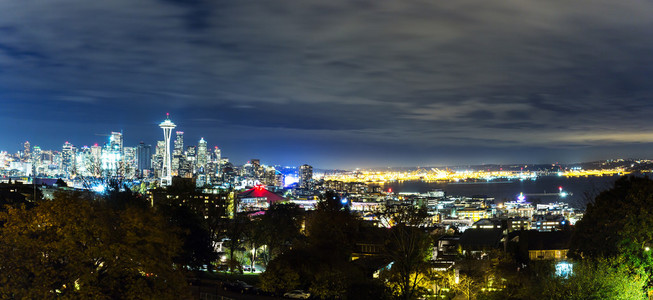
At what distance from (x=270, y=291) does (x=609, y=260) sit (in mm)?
11036

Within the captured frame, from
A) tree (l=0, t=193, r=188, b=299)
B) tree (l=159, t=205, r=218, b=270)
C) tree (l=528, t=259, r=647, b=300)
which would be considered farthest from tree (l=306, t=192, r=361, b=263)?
tree (l=0, t=193, r=188, b=299)

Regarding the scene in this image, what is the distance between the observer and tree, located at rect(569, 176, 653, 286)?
623 inches

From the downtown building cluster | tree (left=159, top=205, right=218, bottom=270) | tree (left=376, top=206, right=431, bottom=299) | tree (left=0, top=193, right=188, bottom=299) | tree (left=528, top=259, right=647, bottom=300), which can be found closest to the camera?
tree (left=0, top=193, right=188, bottom=299)

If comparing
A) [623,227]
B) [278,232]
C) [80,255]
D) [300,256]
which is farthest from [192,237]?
[623,227]

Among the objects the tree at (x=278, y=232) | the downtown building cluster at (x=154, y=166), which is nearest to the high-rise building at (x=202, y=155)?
the downtown building cluster at (x=154, y=166)

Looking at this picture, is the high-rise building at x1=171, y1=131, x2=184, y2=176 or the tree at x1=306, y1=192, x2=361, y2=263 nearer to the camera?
the tree at x1=306, y1=192, x2=361, y2=263

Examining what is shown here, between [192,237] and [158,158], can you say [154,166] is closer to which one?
[158,158]

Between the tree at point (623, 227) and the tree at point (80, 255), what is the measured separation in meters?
12.0

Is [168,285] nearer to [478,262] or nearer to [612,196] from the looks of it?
[478,262]

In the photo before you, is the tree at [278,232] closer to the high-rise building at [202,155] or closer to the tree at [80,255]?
the tree at [80,255]

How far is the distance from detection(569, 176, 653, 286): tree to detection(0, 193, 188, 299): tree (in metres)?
12.0

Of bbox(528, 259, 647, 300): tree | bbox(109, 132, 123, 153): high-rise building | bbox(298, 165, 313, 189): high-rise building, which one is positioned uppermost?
bbox(109, 132, 123, 153): high-rise building

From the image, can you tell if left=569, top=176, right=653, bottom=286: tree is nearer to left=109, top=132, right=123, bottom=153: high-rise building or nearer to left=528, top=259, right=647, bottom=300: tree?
left=528, top=259, right=647, bottom=300: tree

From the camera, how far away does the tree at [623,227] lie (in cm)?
1581
